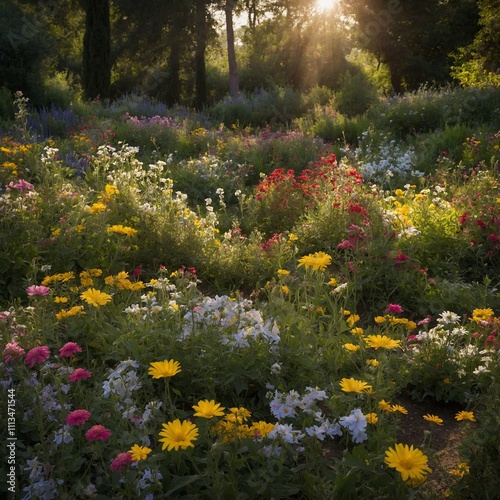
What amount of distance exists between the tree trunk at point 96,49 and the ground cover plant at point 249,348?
10.4 m

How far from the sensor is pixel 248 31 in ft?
102

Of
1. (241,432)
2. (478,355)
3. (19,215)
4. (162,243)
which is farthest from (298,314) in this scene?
(19,215)

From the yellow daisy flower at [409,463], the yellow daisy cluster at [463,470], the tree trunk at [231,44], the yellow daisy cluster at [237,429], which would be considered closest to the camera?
the yellow daisy flower at [409,463]

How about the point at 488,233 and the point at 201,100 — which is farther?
the point at 201,100

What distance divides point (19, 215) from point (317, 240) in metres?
2.50

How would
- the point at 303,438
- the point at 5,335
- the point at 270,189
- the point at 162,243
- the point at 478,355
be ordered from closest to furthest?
the point at 303,438
the point at 5,335
the point at 478,355
the point at 162,243
the point at 270,189

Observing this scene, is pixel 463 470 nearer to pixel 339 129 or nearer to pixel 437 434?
pixel 437 434

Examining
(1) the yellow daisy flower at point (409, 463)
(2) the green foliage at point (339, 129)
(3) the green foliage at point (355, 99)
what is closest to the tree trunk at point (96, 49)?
(3) the green foliage at point (355, 99)

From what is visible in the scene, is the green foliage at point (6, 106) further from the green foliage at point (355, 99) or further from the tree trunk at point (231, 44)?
the tree trunk at point (231, 44)

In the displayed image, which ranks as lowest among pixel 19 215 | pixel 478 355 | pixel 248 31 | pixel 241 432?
pixel 478 355

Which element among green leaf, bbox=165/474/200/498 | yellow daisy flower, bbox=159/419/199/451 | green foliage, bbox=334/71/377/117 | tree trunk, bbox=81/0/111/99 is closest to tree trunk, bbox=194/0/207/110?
tree trunk, bbox=81/0/111/99

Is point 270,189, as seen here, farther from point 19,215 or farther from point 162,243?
point 19,215

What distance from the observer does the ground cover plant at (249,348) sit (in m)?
2.11

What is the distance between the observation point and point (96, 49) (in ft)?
51.3
